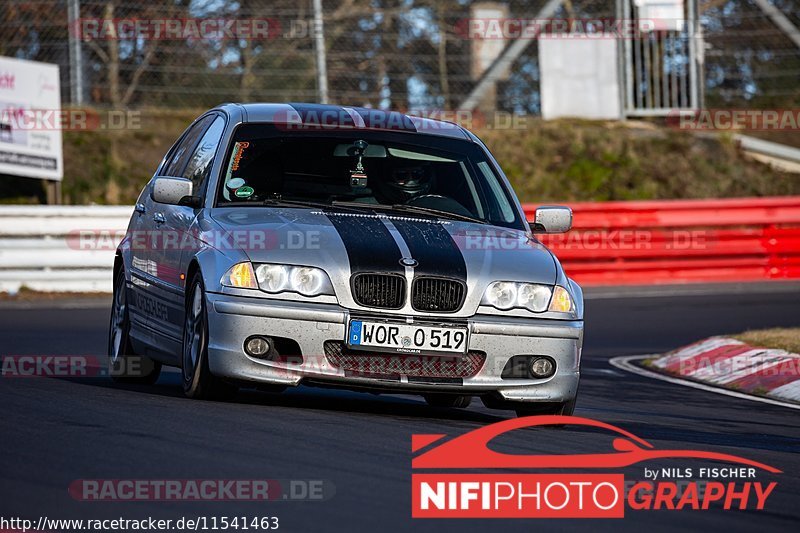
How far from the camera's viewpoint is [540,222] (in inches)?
362

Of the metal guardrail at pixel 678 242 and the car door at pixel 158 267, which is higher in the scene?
the car door at pixel 158 267

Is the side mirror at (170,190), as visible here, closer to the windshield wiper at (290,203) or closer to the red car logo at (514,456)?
the windshield wiper at (290,203)

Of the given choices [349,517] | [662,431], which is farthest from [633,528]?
[662,431]

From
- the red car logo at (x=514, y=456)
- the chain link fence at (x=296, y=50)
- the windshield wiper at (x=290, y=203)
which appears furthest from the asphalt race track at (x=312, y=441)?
the chain link fence at (x=296, y=50)

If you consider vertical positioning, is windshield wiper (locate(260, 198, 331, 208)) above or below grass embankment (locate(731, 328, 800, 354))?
above

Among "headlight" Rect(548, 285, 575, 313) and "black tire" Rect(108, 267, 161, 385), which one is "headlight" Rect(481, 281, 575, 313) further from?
"black tire" Rect(108, 267, 161, 385)

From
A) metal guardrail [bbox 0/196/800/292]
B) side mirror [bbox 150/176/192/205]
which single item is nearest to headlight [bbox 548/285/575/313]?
side mirror [bbox 150/176/192/205]

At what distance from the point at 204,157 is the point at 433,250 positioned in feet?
6.10

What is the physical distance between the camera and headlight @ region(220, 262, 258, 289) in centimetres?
777

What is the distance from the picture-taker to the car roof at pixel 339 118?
9.12m

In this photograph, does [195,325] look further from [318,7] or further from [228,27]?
[228,27]

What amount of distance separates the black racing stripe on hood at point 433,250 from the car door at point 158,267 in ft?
4.19

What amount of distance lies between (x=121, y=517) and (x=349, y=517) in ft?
2.36

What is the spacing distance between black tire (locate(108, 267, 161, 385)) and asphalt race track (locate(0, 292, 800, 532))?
0.50 ft
